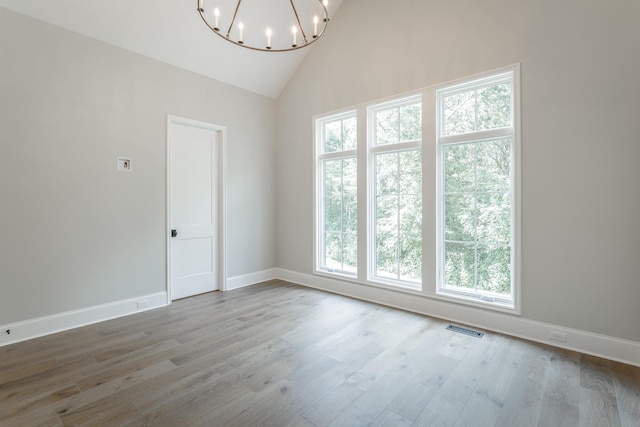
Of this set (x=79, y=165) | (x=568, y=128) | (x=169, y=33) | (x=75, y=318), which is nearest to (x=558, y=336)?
(x=568, y=128)

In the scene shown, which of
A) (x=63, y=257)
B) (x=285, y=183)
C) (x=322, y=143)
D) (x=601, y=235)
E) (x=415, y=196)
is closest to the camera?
(x=601, y=235)

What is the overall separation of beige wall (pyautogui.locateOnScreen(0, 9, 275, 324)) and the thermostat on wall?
0.06m

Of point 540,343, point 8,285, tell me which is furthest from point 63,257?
point 540,343

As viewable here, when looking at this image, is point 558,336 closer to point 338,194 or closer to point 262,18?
point 338,194

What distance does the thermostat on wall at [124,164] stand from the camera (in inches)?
139

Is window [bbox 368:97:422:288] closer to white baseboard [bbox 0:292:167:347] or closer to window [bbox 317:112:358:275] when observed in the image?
window [bbox 317:112:358:275]

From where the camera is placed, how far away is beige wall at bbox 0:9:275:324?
2.88 meters

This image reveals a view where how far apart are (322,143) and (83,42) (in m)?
3.08

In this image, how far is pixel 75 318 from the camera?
3.21 metres

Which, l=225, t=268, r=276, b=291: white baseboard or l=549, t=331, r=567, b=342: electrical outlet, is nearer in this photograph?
l=549, t=331, r=567, b=342: electrical outlet

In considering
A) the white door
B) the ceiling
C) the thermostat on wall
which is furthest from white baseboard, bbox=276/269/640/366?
the ceiling

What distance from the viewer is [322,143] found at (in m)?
4.72

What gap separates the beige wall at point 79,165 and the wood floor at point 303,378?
60cm

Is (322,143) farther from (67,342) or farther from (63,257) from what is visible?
(67,342)
